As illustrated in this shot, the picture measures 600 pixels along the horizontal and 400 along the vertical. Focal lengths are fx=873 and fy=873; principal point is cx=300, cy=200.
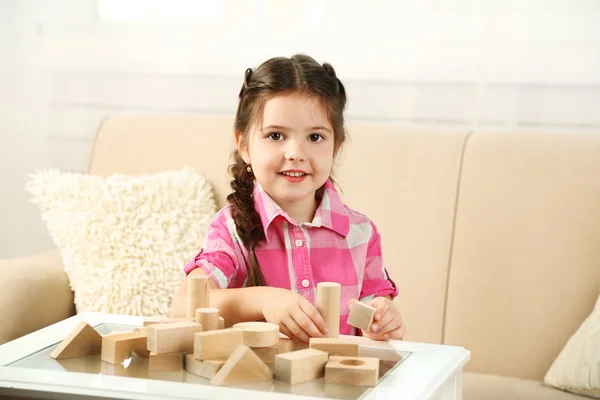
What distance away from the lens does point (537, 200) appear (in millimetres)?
1920

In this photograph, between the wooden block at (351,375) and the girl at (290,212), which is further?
the girl at (290,212)

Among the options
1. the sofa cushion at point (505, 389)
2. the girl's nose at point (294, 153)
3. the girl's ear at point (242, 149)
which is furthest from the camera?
the sofa cushion at point (505, 389)

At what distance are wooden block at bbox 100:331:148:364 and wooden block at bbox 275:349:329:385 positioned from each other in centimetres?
18

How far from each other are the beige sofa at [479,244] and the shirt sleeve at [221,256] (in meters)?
0.55

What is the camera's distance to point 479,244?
1936 mm

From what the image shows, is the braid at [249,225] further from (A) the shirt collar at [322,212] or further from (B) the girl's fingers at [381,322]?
(B) the girl's fingers at [381,322]

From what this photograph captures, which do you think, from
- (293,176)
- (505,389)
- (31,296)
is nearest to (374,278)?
(293,176)

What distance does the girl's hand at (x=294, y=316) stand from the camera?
3.79ft

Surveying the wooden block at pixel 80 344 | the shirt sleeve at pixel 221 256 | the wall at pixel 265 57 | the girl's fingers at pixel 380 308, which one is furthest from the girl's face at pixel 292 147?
the wall at pixel 265 57

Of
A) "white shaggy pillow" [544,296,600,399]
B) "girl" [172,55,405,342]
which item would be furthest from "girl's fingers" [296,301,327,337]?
"white shaggy pillow" [544,296,600,399]

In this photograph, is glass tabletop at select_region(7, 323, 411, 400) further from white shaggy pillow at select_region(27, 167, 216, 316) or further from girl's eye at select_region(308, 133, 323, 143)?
white shaggy pillow at select_region(27, 167, 216, 316)

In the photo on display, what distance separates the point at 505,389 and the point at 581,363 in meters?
0.15

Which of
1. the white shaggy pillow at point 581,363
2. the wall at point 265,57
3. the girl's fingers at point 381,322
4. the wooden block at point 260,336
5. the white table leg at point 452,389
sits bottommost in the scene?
the white shaggy pillow at point 581,363

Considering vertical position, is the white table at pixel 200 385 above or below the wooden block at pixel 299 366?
below
